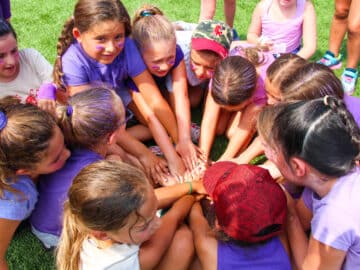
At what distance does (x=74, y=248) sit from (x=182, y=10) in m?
3.85

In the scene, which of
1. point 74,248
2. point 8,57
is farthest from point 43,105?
point 74,248

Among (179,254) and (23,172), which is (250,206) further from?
(23,172)

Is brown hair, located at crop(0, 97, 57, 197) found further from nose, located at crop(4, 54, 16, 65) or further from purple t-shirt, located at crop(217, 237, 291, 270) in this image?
purple t-shirt, located at crop(217, 237, 291, 270)

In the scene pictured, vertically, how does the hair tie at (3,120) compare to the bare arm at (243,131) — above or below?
above

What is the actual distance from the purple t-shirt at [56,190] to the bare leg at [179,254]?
0.62 m

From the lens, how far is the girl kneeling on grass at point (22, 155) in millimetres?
1963

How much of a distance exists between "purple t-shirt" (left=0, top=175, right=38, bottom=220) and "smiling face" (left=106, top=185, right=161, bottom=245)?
23.4 inches

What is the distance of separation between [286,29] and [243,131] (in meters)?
1.32

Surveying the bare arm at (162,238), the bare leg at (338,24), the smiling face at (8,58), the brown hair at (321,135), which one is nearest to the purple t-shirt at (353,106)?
the brown hair at (321,135)

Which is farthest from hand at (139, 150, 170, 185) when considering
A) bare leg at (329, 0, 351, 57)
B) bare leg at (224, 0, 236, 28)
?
bare leg at (329, 0, 351, 57)

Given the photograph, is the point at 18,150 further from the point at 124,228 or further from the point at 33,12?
the point at 33,12

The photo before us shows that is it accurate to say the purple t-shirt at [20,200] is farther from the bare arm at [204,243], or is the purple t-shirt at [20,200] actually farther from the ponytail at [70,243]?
the bare arm at [204,243]

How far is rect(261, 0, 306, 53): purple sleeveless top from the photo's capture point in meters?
3.78

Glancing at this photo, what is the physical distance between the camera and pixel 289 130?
5.90 ft
